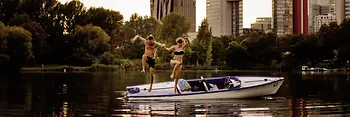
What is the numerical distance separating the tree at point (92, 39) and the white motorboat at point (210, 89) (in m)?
75.2

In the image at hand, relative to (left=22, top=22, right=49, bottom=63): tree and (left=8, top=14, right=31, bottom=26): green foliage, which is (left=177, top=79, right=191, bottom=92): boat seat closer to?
(left=22, top=22, right=49, bottom=63): tree

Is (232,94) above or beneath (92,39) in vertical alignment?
beneath

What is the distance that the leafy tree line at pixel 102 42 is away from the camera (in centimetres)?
9491

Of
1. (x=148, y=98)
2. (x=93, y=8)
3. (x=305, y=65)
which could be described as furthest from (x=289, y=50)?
(x=148, y=98)

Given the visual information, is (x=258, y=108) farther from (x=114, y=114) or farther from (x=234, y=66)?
(x=234, y=66)

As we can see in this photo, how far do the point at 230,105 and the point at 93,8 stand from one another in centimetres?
9743

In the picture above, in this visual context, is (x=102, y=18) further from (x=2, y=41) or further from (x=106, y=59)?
(x=2, y=41)

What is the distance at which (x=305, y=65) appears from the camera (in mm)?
101250

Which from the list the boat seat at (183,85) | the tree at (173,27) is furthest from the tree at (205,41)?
Answer: the boat seat at (183,85)

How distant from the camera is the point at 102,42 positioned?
103 metres

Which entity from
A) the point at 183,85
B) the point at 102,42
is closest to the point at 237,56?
the point at 102,42

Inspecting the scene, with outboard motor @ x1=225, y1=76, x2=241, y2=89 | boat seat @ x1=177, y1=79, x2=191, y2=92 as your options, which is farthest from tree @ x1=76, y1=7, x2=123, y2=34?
outboard motor @ x1=225, y1=76, x2=241, y2=89

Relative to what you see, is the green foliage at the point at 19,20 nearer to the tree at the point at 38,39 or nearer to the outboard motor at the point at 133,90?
the tree at the point at 38,39

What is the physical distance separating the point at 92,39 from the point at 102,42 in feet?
7.95
